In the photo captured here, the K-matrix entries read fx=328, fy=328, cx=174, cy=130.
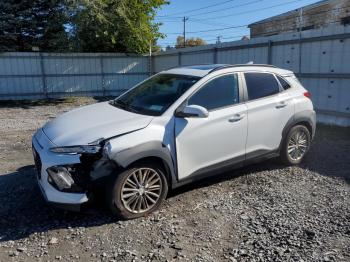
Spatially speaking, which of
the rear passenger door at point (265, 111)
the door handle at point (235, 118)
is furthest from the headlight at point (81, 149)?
the rear passenger door at point (265, 111)

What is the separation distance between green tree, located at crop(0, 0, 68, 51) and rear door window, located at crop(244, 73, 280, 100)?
14.9 metres

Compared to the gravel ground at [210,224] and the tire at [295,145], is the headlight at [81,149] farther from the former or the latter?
the tire at [295,145]

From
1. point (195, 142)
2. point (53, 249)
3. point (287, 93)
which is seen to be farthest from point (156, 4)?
point (53, 249)

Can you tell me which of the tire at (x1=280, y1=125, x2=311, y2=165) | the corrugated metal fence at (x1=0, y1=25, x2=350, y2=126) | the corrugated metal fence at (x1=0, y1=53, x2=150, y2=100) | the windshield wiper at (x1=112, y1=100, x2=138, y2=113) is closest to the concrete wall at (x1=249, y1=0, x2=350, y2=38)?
the corrugated metal fence at (x1=0, y1=25, x2=350, y2=126)

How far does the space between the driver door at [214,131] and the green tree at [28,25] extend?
15145mm

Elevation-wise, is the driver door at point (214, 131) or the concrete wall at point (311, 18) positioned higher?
the concrete wall at point (311, 18)

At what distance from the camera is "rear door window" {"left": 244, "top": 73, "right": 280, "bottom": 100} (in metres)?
4.72

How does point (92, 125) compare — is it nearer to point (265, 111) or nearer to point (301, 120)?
point (265, 111)

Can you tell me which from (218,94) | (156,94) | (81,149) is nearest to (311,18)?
(218,94)

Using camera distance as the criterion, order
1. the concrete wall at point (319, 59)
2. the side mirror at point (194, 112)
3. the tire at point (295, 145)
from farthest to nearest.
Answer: the concrete wall at point (319, 59)
the tire at point (295, 145)
the side mirror at point (194, 112)

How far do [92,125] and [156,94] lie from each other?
3.56ft

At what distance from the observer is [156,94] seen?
4520 mm

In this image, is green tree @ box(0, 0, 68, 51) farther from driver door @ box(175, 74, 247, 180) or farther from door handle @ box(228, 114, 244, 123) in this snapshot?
door handle @ box(228, 114, 244, 123)

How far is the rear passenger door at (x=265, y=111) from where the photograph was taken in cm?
464
